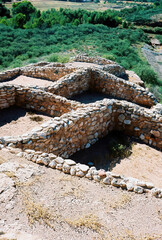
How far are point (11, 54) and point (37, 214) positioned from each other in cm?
2676

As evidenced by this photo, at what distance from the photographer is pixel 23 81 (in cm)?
1212

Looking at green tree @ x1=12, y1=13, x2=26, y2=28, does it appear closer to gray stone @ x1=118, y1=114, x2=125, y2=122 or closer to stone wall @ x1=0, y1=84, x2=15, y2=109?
stone wall @ x1=0, y1=84, x2=15, y2=109

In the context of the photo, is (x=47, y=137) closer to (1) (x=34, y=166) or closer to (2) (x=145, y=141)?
(1) (x=34, y=166)

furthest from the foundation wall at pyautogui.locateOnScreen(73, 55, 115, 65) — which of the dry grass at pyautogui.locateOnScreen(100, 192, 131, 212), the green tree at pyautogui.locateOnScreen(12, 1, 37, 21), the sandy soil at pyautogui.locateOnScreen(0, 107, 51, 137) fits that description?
the green tree at pyautogui.locateOnScreen(12, 1, 37, 21)

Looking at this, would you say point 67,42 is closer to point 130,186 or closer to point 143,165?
point 143,165

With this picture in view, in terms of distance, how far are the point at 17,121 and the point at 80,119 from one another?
254cm

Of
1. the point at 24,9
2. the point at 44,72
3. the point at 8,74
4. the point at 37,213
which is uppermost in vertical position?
the point at 24,9

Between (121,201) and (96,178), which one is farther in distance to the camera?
(96,178)

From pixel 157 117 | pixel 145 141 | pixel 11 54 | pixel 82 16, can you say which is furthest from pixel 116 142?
pixel 82 16

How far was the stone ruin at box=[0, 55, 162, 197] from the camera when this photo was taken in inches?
182

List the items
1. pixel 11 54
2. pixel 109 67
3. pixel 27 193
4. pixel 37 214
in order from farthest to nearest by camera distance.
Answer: pixel 11 54 → pixel 109 67 → pixel 27 193 → pixel 37 214

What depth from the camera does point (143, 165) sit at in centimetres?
644

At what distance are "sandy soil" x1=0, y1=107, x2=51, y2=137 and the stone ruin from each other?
0.33 meters

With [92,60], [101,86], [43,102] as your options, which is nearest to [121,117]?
[43,102]
